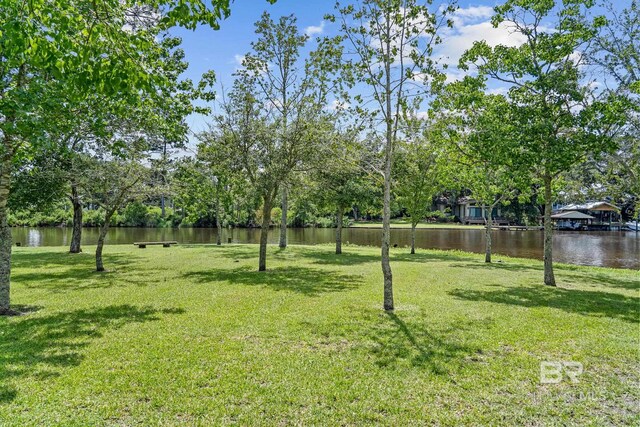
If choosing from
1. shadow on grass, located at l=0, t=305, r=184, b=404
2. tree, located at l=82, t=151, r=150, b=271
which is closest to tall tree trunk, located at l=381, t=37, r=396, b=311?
shadow on grass, located at l=0, t=305, r=184, b=404

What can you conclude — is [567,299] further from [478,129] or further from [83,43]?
[83,43]

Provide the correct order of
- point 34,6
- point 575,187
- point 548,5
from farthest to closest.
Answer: point 575,187 → point 548,5 → point 34,6

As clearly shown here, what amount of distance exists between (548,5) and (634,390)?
11.3 metres

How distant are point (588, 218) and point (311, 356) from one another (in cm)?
7447

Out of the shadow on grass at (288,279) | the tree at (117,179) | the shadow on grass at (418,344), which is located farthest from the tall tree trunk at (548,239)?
the tree at (117,179)

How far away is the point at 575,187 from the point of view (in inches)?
811

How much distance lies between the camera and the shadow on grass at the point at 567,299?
8.86m

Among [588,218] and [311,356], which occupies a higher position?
[588,218]

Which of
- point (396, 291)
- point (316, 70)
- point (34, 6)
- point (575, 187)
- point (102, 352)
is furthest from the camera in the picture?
Answer: point (575, 187)

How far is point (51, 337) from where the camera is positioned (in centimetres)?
641

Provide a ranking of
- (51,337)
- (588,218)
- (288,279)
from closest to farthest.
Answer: (51,337) → (288,279) → (588,218)

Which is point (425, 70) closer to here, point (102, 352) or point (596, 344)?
point (596, 344)

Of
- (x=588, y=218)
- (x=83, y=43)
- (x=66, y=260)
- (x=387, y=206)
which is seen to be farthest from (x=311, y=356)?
(x=588, y=218)

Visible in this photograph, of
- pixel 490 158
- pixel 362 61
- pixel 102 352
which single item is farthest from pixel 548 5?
pixel 102 352
